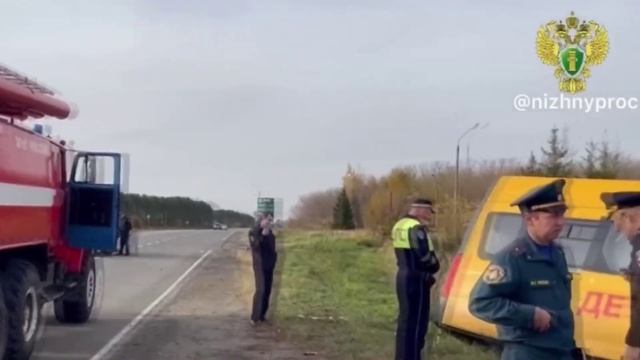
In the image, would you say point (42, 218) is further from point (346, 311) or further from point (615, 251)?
point (615, 251)

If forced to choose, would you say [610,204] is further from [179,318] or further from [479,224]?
[179,318]

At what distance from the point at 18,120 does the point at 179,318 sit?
5024 millimetres

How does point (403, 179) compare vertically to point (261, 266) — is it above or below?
above

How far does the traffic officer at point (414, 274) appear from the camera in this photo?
9562 millimetres

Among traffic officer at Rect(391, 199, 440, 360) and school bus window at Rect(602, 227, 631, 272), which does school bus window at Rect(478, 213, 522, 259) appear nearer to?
traffic officer at Rect(391, 199, 440, 360)

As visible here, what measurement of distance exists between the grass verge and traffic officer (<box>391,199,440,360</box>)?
96 centimetres

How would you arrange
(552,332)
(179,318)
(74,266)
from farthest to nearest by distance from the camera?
(179,318)
(74,266)
(552,332)

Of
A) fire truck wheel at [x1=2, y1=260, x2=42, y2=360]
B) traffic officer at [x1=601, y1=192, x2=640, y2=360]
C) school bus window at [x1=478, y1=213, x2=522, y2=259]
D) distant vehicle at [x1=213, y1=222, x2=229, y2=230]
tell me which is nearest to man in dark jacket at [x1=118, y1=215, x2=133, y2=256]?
fire truck wheel at [x1=2, y1=260, x2=42, y2=360]

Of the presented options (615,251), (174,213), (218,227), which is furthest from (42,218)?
(218,227)

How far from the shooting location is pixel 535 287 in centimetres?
498

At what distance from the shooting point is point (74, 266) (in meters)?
13.4

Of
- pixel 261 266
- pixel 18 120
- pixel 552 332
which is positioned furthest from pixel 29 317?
pixel 552 332

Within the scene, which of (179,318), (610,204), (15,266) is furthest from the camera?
(179,318)

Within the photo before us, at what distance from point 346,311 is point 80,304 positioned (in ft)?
13.2
